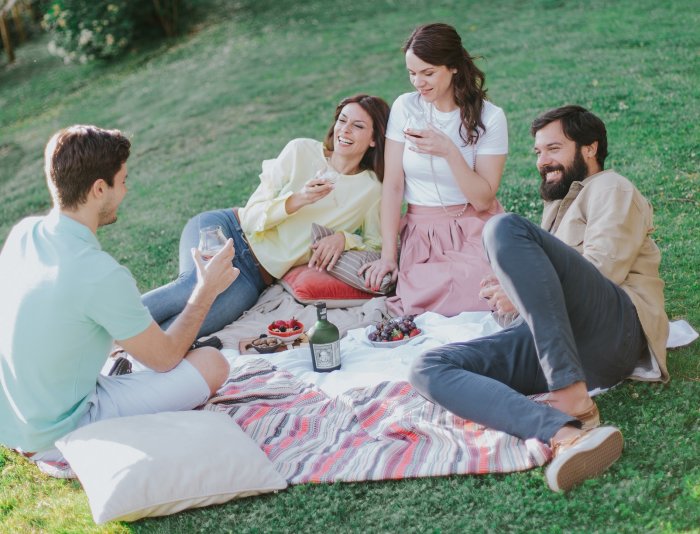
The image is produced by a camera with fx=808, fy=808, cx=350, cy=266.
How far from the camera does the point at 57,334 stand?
339cm

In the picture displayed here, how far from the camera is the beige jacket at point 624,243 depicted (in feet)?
12.2

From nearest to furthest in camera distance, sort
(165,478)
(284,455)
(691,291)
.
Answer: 1. (165,478)
2. (284,455)
3. (691,291)

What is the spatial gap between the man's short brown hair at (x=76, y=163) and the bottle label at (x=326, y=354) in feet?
5.02

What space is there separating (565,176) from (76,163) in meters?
2.39

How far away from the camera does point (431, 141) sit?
502 cm

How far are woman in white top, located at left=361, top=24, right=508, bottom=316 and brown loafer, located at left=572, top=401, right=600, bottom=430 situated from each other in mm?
1569

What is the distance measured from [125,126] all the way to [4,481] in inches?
400

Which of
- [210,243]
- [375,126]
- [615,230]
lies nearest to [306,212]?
[375,126]

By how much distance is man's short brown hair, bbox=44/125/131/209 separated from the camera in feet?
11.3

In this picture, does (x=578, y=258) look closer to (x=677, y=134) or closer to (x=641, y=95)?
(x=677, y=134)

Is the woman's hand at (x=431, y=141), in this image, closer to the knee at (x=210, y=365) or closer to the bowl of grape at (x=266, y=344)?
the bowl of grape at (x=266, y=344)

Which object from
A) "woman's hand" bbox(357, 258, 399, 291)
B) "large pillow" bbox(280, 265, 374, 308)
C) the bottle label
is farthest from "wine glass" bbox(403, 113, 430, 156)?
the bottle label

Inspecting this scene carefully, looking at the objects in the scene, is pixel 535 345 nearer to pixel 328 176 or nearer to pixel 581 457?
pixel 581 457

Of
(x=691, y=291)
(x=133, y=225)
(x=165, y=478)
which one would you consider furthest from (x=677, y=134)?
(x=165, y=478)
